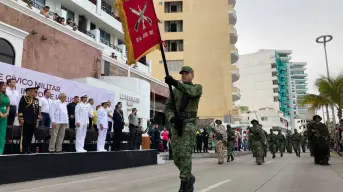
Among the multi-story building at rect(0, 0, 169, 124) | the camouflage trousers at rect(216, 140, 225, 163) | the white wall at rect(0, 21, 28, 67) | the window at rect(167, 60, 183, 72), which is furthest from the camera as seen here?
the window at rect(167, 60, 183, 72)

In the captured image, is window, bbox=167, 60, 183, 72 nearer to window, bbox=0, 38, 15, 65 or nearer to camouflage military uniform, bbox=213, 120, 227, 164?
camouflage military uniform, bbox=213, 120, 227, 164

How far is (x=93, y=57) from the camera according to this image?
2144cm

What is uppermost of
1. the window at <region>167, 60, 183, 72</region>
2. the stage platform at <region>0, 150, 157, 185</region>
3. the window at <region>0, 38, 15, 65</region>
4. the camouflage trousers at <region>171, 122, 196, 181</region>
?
the window at <region>167, 60, 183, 72</region>

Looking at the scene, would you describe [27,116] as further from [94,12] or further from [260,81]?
[260,81]

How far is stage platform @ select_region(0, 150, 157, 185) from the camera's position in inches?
334

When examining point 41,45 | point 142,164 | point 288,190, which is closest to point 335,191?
point 288,190

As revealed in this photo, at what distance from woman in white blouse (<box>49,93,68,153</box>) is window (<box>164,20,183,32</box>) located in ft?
128

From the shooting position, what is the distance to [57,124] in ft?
35.4

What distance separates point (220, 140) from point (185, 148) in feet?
33.5

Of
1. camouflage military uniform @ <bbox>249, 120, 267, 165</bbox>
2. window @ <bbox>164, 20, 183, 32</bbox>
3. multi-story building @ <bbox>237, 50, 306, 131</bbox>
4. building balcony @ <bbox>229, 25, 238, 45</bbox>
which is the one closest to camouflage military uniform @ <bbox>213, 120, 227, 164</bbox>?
camouflage military uniform @ <bbox>249, 120, 267, 165</bbox>

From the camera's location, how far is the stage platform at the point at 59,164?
8.48m

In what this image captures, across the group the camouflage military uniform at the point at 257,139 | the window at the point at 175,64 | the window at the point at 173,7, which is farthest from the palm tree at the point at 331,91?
the window at the point at 173,7

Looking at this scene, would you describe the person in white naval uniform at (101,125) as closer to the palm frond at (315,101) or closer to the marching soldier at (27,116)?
the marching soldier at (27,116)

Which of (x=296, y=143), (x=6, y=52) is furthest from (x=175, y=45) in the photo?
(x=6, y=52)
